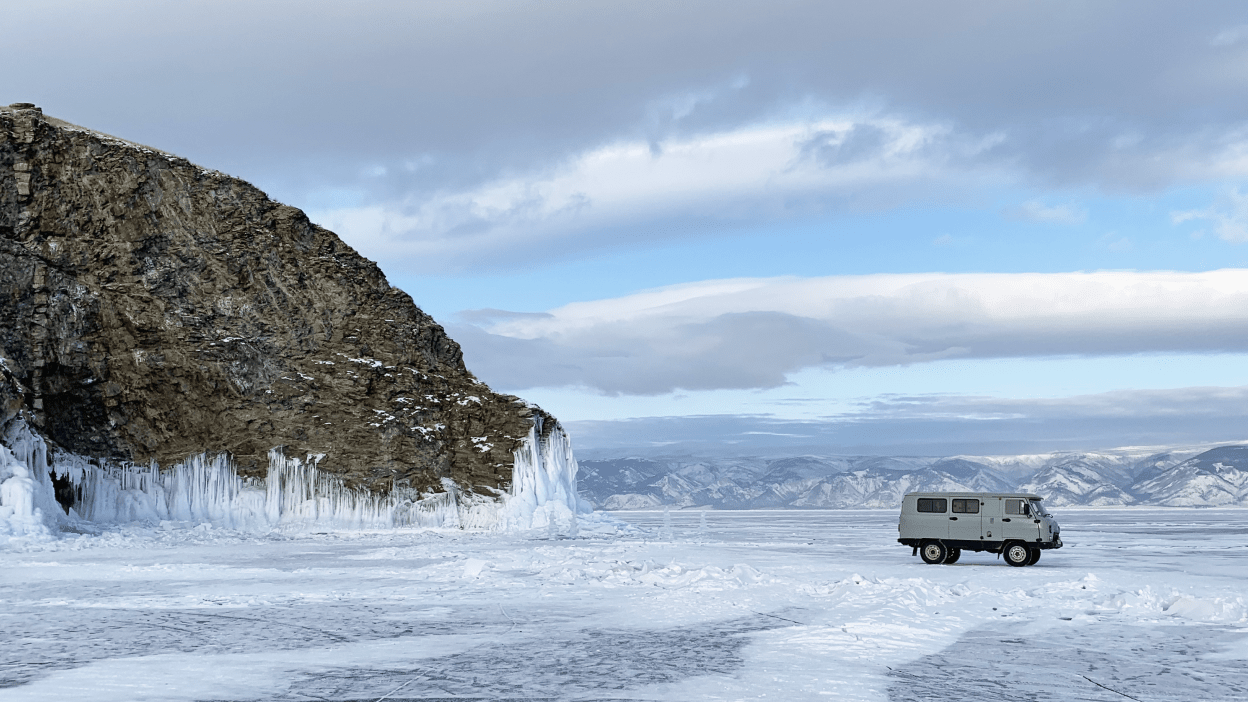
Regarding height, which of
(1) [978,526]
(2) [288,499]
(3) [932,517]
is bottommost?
(1) [978,526]

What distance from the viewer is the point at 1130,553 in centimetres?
4122

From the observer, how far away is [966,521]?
106 ft

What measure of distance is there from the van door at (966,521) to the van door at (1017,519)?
2.39 feet

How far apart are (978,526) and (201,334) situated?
1973 inches

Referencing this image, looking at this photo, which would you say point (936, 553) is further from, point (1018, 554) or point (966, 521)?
point (1018, 554)

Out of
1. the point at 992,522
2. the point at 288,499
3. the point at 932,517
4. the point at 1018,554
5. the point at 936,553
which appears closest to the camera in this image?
the point at 1018,554

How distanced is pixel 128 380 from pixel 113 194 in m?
11.5

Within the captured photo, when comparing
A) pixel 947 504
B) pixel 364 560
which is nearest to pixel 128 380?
pixel 364 560

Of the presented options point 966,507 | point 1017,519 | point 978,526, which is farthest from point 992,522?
point 966,507

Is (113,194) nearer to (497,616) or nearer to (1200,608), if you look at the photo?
(497,616)

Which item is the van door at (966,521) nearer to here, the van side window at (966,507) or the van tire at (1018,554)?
the van side window at (966,507)

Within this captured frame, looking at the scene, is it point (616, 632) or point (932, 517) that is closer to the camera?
point (616, 632)

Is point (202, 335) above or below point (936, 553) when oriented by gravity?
above

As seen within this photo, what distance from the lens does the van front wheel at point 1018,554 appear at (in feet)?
104
